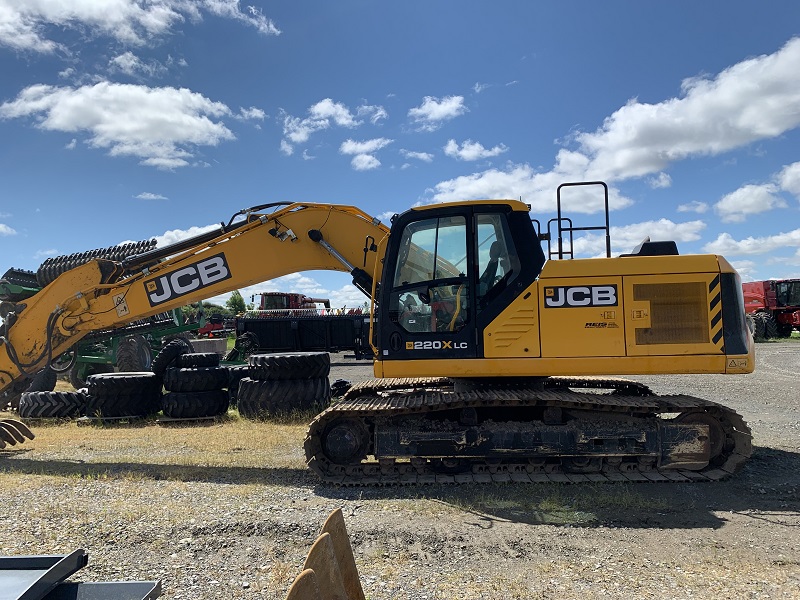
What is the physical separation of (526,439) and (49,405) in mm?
9313

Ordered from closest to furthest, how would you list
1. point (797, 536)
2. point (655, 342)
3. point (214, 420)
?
point (797, 536) < point (655, 342) < point (214, 420)

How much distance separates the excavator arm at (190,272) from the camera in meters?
7.81

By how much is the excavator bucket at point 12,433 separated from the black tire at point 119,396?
6.89 ft

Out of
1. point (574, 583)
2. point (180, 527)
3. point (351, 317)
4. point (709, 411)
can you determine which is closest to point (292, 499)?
point (180, 527)

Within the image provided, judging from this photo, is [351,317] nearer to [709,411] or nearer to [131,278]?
[131,278]

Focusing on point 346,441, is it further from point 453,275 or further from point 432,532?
point 453,275

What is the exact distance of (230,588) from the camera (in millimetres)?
3891

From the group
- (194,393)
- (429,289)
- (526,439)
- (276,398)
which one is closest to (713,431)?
(526,439)

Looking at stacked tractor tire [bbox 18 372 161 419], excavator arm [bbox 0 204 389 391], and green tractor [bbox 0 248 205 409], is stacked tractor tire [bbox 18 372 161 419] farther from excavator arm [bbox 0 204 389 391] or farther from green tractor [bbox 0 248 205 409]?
excavator arm [bbox 0 204 389 391]

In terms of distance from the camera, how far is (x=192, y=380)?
10945mm

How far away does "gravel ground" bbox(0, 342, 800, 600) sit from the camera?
3.95 m

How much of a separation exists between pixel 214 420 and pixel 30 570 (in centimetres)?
895

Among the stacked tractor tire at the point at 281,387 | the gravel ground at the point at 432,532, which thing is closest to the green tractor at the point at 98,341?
the stacked tractor tire at the point at 281,387

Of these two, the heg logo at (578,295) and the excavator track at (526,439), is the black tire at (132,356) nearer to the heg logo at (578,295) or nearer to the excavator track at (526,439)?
the excavator track at (526,439)
